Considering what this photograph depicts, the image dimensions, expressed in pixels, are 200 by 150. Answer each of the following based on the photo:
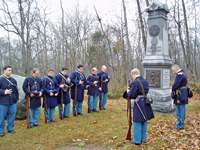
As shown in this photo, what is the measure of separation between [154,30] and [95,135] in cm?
570

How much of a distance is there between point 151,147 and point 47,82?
13.9 ft

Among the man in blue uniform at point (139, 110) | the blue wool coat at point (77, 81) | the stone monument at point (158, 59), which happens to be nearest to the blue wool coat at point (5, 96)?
the blue wool coat at point (77, 81)

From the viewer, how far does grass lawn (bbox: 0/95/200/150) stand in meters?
4.36

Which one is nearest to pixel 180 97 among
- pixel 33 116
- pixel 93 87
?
pixel 93 87

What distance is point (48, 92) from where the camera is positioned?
6156 mm

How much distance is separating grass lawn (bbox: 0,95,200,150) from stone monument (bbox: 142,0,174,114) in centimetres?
133

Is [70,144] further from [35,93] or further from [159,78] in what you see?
[159,78]

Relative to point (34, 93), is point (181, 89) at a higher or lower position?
higher

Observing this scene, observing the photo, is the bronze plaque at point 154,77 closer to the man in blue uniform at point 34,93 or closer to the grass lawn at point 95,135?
the grass lawn at point 95,135

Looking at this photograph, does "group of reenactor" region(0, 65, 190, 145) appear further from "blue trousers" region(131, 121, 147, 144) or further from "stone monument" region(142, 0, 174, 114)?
"stone monument" region(142, 0, 174, 114)

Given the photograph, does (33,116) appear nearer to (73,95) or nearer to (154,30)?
(73,95)

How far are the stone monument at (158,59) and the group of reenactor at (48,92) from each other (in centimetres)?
231

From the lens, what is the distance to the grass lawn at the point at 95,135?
4355 millimetres

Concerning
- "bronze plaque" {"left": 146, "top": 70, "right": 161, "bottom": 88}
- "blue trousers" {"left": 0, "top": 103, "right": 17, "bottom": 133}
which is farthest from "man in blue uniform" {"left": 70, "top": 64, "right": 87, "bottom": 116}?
"bronze plaque" {"left": 146, "top": 70, "right": 161, "bottom": 88}
